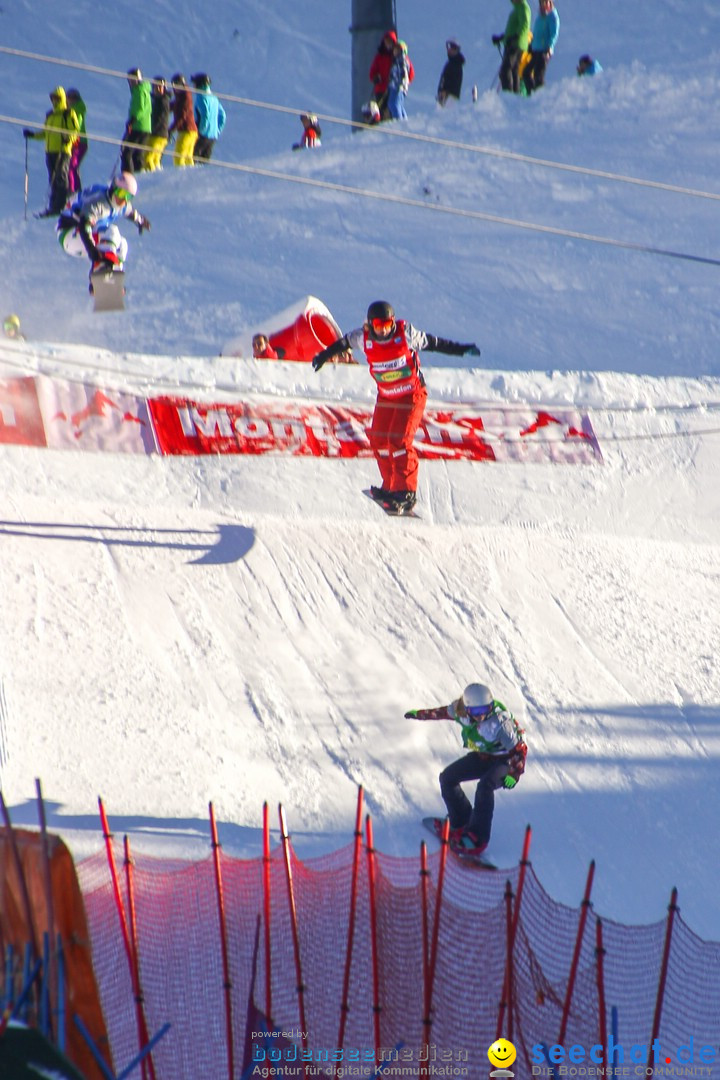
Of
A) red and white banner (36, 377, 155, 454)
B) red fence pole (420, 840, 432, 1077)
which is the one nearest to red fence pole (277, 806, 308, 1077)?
red fence pole (420, 840, 432, 1077)

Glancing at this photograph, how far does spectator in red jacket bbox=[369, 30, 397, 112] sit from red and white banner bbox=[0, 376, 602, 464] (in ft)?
24.3

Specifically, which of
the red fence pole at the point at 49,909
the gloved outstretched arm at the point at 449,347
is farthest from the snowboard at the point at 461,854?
the gloved outstretched arm at the point at 449,347

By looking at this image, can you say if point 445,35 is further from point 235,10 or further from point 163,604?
point 163,604

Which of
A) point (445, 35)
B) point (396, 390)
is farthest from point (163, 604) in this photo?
point (445, 35)

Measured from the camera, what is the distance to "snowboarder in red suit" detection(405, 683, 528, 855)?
259 inches

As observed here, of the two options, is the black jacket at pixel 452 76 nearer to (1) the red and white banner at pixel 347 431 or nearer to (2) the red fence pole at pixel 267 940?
(1) the red and white banner at pixel 347 431

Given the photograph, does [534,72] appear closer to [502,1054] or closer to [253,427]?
[253,427]

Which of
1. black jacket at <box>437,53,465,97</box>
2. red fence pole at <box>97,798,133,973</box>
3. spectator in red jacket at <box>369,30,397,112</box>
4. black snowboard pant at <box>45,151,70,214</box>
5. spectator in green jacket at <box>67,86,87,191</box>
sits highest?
black jacket at <box>437,53,465,97</box>

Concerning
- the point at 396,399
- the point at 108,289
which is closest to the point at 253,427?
the point at 396,399

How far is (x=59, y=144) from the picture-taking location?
14.8 metres

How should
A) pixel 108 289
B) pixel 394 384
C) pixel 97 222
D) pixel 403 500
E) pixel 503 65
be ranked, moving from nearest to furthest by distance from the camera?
pixel 394 384 → pixel 403 500 → pixel 97 222 → pixel 108 289 → pixel 503 65

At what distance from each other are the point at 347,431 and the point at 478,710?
4.69m

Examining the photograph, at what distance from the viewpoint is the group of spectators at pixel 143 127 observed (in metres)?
14.8

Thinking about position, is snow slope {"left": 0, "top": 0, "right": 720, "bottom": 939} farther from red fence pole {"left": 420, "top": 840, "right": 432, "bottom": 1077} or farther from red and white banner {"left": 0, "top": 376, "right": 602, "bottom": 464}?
red fence pole {"left": 420, "top": 840, "right": 432, "bottom": 1077}
